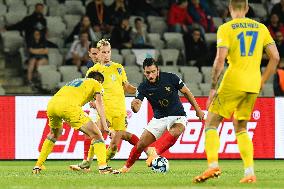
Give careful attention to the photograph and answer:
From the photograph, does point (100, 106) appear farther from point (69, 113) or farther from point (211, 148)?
point (211, 148)

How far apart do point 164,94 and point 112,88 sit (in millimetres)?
1458

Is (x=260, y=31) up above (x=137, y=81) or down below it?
above

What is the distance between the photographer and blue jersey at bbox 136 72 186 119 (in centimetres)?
1487

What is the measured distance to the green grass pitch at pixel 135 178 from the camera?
39.4 ft

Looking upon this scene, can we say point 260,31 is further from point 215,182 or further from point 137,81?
point 137,81

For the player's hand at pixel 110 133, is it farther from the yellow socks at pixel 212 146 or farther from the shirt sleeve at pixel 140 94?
the yellow socks at pixel 212 146

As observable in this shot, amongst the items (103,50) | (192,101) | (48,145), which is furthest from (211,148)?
(103,50)

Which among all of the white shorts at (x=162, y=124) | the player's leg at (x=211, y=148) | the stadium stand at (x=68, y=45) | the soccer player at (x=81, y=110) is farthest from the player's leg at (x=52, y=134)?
the stadium stand at (x=68, y=45)

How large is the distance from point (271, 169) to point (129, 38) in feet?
27.3

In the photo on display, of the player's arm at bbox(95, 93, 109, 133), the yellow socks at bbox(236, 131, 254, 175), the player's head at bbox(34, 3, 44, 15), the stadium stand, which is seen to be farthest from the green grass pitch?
the player's head at bbox(34, 3, 44, 15)

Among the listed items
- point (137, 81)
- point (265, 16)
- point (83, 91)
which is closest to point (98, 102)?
point (83, 91)

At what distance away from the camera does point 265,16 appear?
26641 mm

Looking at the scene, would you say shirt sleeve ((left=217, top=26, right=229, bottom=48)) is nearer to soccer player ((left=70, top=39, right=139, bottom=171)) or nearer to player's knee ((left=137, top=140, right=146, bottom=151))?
player's knee ((left=137, top=140, right=146, bottom=151))

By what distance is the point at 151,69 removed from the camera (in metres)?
14.6
